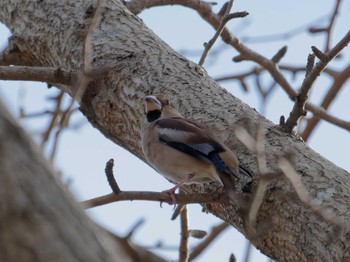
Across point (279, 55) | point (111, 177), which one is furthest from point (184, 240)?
point (279, 55)

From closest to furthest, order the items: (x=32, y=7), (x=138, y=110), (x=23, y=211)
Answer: (x=23, y=211) < (x=138, y=110) < (x=32, y=7)

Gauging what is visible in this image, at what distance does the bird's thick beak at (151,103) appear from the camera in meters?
3.90

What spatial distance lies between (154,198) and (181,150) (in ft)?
3.01

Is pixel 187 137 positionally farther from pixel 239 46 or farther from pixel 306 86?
pixel 239 46

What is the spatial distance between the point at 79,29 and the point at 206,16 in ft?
5.35

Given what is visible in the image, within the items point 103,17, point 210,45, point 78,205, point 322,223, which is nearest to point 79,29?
point 103,17

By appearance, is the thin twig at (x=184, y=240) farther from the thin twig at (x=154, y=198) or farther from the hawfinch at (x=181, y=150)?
the thin twig at (x=154, y=198)

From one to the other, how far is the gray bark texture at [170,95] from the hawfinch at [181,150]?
0.06 metres

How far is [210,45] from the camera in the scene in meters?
4.52

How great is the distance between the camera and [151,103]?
3.94 m

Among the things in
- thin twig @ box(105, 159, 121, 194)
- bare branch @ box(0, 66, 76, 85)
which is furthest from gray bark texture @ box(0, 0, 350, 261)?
thin twig @ box(105, 159, 121, 194)

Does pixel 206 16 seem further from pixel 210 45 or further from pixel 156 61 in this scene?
pixel 156 61

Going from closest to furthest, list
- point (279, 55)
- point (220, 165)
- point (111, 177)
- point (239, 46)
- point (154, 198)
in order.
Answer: point (111, 177), point (154, 198), point (220, 165), point (279, 55), point (239, 46)

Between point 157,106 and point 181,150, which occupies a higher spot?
point 157,106
